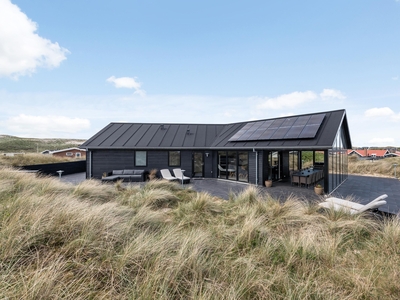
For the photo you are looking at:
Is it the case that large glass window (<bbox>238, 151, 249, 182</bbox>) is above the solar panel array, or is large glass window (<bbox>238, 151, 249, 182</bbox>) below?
below

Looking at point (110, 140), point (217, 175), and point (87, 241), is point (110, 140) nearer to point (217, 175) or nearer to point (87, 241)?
point (217, 175)

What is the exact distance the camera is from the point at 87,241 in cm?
248

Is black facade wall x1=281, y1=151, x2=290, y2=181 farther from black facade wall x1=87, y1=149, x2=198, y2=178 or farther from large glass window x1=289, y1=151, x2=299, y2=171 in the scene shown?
black facade wall x1=87, y1=149, x2=198, y2=178

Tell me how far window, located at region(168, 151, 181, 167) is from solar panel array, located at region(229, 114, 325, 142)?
3759 millimetres

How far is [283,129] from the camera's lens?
Answer: 10.8 meters

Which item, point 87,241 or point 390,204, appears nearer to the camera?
point 87,241

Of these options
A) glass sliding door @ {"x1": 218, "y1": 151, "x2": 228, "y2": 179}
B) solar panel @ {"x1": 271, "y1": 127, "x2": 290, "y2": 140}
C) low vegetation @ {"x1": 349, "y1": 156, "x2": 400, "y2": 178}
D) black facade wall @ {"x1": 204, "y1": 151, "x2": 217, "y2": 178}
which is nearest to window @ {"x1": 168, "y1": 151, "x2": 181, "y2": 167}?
black facade wall @ {"x1": 204, "y1": 151, "x2": 217, "y2": 178}

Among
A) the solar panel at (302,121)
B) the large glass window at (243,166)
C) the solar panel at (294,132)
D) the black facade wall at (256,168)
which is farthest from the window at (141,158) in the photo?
the solar panel at (302,121)

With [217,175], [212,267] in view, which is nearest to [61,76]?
[217,175]

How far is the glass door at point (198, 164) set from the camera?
522 inches

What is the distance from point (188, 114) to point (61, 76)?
44.2 ft

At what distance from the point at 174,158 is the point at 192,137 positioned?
2086 millimetres

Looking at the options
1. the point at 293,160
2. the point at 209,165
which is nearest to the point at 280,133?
the point at 293,160

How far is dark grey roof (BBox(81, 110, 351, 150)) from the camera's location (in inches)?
369
